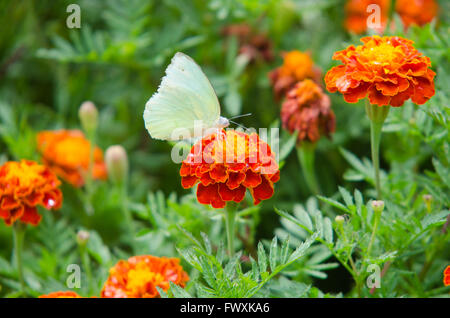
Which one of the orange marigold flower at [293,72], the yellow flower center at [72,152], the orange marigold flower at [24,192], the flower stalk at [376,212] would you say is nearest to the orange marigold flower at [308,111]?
the orange marigold flower at [293,72]

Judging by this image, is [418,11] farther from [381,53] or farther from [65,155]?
[65,155]

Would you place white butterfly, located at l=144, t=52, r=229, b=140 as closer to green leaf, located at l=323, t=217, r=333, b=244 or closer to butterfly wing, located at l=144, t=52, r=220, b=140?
butterfly wing, located at l=144, t=52, r=220, b=140

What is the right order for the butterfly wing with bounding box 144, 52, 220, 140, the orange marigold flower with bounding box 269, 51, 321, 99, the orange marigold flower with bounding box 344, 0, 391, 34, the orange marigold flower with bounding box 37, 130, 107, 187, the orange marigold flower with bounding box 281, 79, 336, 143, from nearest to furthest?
the butterfly wing with bounding box 144, 52, 220, 140
the orange marigold flower with bounding box 281, 79, 336, 143
the orange marigold flower with bounding box 269, 51, 321, 99
the orange marigold flower with bounding box 37, 130, 107, 187
the orange marigold flower with bounding box 344, 0, 391, 34

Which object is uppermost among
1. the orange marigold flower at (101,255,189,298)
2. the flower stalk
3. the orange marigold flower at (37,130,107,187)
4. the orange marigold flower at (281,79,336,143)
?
the orange marigold flower at (281,79,336,143)

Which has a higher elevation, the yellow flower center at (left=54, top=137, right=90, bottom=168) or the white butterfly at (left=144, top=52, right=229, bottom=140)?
the white butterfly at (left=144, top=52, right=229, bottom=140)

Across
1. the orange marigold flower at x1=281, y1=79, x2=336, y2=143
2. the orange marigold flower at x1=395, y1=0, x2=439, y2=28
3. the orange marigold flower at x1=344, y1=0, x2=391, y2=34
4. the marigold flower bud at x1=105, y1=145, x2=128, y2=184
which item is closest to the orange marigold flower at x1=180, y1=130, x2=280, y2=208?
the orange marigold flower at x1=281, y1=79, x2=336, y2=143

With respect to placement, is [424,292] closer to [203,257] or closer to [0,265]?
[203,257]
